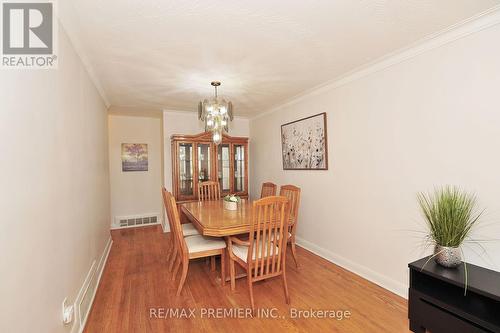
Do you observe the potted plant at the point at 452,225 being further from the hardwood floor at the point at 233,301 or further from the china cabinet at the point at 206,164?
the china cabinet at the point at 206,164

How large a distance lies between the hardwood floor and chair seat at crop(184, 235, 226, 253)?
41 centimetres

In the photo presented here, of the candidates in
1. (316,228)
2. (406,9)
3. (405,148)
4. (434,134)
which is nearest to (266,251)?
(316,228)

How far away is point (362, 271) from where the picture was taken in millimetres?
2582

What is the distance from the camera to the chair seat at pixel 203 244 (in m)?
2.36

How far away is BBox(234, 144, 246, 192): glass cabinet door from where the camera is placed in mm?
4616

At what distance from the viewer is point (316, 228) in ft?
10.8

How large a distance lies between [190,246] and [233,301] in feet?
2.18

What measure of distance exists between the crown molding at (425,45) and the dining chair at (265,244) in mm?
1685

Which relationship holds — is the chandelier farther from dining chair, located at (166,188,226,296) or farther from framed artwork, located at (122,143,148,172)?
framed artwork, located at (122,143,148,172)

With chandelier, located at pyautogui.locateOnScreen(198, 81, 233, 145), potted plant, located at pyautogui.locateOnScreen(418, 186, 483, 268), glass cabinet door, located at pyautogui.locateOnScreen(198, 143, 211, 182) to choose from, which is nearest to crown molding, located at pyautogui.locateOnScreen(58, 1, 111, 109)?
chandelier, located at pyautogui.locateOnScreen(198, 81, 233, 145)

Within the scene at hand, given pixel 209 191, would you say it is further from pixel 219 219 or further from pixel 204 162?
pixel 219 219

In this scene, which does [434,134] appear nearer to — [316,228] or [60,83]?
[316,228]

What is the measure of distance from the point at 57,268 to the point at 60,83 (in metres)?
1.19

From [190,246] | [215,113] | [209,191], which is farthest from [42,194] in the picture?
[209,191]
